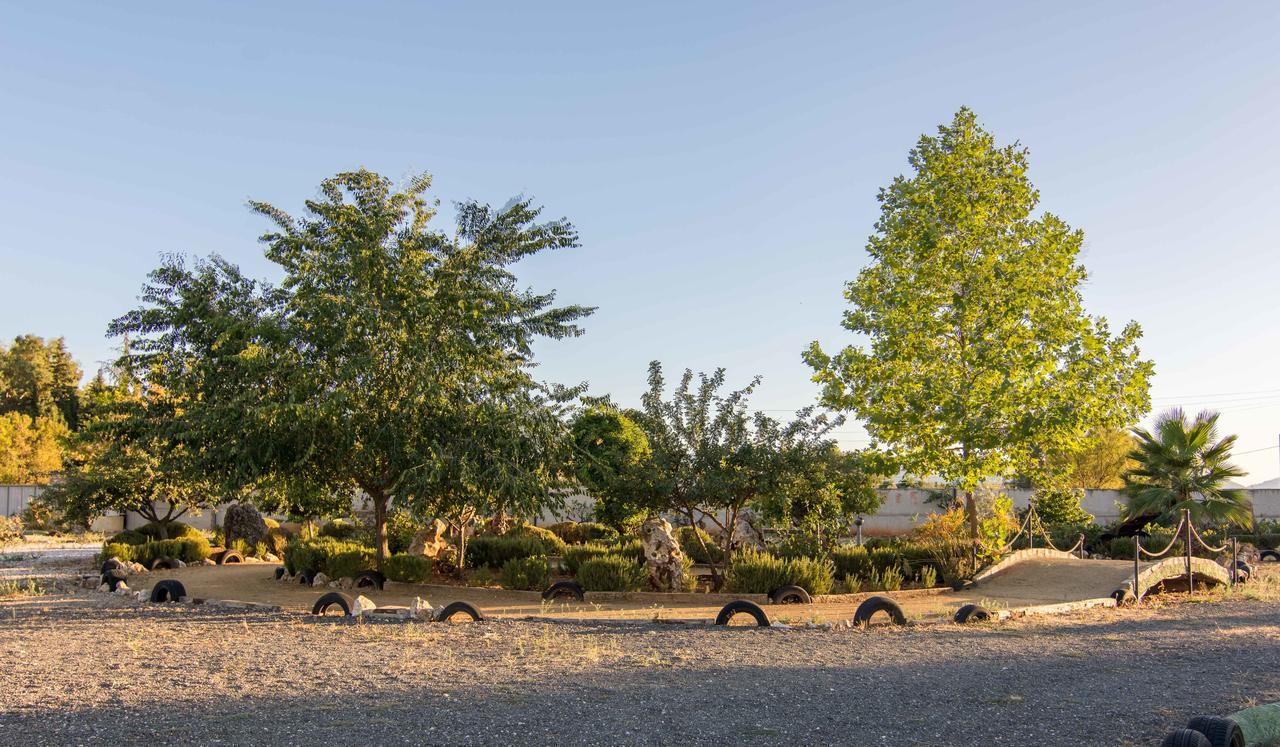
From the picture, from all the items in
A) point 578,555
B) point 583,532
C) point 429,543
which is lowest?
point 583,532

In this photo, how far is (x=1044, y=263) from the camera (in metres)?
17.8

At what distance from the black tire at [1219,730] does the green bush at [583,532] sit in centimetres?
2203

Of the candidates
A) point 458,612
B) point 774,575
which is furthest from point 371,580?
point 774,575

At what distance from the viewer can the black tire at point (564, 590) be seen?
588 inches

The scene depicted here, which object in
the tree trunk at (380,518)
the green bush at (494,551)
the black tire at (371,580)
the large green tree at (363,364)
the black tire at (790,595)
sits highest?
the large green tree at (363,364)

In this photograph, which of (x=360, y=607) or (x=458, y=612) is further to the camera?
(x=360, y=607)

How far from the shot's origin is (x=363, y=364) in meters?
14.9

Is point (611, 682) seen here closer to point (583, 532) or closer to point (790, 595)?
point (790, 595)

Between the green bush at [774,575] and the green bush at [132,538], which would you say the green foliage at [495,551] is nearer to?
the green bush at [774,575]

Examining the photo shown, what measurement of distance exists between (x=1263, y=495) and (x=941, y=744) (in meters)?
41.7

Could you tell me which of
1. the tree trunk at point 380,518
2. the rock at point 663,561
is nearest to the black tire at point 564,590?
the rock at point 663,561

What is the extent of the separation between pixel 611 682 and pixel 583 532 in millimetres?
20974

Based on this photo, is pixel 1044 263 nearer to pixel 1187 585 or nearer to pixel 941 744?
pixel 1187 585

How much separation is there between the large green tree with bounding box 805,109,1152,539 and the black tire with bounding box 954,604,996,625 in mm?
5692
